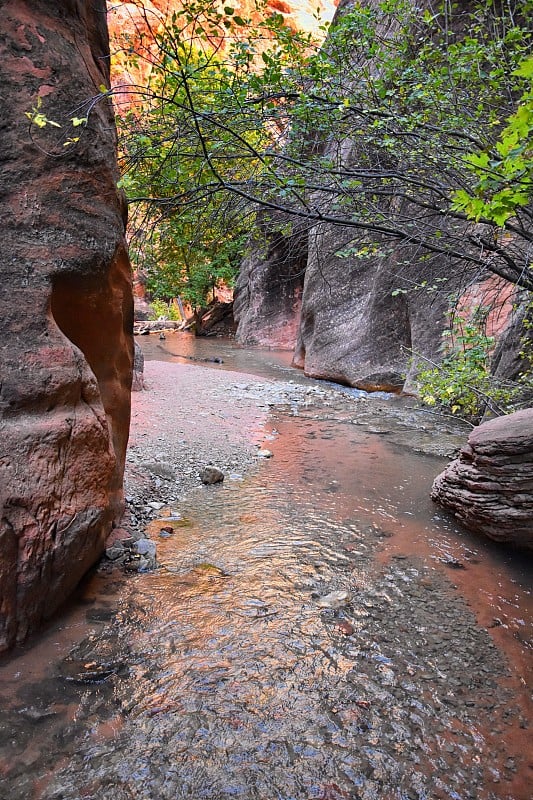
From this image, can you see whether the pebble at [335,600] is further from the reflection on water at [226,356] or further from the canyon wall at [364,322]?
the reflection on water at [226,356]

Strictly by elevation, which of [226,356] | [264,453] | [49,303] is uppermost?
[49,303]

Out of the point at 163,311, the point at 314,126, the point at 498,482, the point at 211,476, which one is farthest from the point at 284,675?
the point at 163,311

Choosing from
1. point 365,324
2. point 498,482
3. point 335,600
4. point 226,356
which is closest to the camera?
point 335,600

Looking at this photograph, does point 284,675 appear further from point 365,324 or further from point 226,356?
point 226,356

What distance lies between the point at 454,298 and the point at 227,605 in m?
3.76

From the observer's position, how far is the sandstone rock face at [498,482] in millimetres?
4359

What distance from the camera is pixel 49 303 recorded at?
3.11m

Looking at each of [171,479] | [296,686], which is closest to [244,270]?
[171,479]

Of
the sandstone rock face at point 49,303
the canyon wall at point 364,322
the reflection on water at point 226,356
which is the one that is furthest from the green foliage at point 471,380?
the reflection on water at point 226,356

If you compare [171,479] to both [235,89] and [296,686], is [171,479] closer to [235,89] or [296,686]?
[296,686]

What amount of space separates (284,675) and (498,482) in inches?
111

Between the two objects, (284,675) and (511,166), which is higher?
(511,166)

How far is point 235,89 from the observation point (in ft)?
11.6

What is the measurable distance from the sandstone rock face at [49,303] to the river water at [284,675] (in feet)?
1.67
